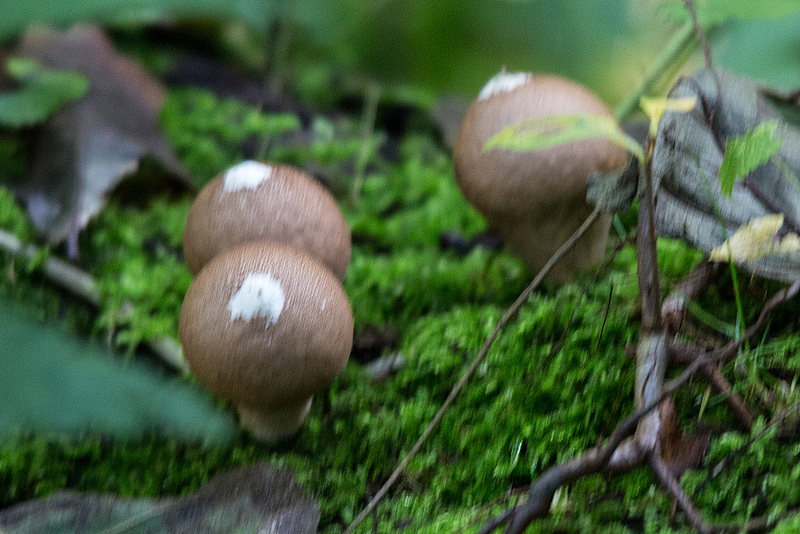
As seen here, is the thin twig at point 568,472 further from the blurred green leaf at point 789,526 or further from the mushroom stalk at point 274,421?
the mushroom stalk at point 274,421

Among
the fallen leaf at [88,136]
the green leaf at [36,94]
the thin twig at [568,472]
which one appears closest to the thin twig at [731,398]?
the thin twig at [568,472]

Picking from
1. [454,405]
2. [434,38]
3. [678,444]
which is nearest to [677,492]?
[678,444]

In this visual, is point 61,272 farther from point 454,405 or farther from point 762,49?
point 762,49

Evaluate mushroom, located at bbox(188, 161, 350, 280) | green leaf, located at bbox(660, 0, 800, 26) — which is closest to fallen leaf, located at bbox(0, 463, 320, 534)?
mushroom, located at bbox(188, 161, 350, 280)

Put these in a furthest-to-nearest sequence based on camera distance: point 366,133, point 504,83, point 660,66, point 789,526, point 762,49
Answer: point 366,133, point 660,66, point 762,49, point 504,83, point 789,526

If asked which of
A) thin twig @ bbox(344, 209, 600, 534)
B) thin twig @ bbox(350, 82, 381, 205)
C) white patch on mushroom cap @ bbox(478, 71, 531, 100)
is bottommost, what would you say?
thin twig @ bbox(350, 82, 381, 205)

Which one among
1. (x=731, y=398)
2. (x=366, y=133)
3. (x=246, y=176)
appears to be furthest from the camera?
(x=366, y=133)

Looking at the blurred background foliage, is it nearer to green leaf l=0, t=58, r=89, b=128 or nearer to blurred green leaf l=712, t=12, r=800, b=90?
green leaf l=0, t=58, r=89, b=128
